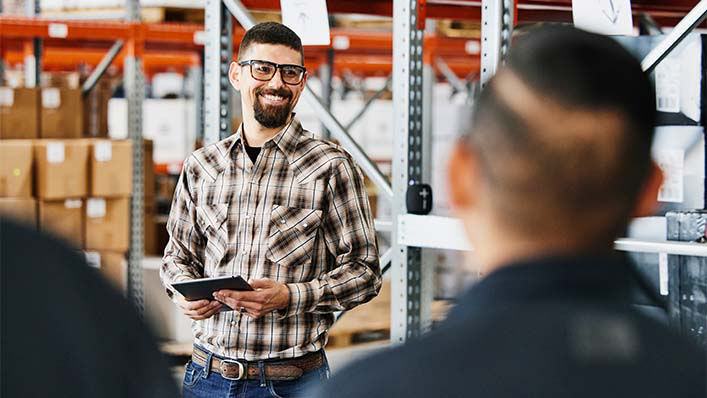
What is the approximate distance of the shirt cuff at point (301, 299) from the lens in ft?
8.82

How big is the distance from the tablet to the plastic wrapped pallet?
116cm

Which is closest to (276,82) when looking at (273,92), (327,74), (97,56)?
(273,92)

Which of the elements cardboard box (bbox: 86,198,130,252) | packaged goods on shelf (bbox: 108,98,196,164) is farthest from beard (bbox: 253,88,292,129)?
packaged goods on shelf (bbox: 108,98,196,164)

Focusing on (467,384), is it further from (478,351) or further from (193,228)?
(193,228)

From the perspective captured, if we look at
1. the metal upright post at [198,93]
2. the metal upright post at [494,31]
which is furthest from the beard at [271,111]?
the metal upright post at [198,93]

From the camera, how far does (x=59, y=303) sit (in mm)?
869

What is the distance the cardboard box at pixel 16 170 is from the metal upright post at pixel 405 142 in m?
3.62

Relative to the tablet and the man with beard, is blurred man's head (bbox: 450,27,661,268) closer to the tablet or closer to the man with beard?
the tablet

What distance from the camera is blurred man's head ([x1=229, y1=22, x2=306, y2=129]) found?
2867 millimetres

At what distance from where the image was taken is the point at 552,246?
1036 millimetres

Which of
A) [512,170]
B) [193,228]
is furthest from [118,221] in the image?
[512,170]

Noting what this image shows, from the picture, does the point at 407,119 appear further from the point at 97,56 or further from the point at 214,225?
the point at 97,56

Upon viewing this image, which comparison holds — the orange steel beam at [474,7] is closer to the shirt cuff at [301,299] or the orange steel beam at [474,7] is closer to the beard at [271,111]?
the beard at [271,111]

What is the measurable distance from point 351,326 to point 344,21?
102 inches
